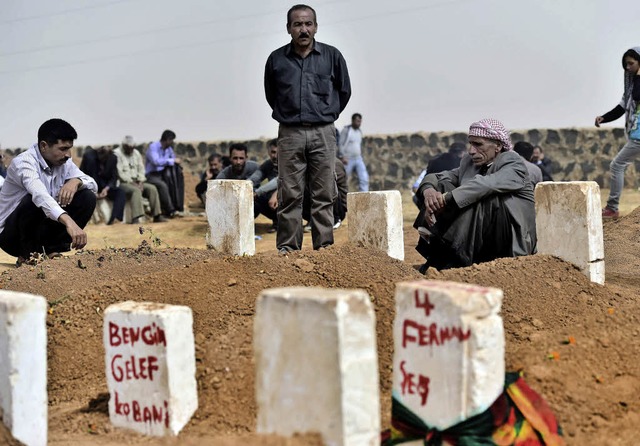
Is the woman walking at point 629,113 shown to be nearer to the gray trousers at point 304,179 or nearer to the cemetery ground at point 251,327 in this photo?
the cemetery ground at point 251,327

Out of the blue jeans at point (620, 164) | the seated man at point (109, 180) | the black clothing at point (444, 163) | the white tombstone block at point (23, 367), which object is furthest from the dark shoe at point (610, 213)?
the white tombstone block at point (23, 367)

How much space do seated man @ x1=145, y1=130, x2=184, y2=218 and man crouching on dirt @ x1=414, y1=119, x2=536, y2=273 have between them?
8646mm

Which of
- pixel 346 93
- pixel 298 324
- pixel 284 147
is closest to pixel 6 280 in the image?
pixel 284 147

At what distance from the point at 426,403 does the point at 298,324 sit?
0.66m

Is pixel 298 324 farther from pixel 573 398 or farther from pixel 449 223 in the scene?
pixel 449 223

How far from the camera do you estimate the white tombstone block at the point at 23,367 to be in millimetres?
3482

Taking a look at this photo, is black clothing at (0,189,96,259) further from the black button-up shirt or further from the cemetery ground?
the black button-up shirt

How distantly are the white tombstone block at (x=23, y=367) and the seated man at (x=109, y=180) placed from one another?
34.3 feet

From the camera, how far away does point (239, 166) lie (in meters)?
11.3

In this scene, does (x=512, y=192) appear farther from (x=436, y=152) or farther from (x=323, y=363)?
(x=436, y=152)

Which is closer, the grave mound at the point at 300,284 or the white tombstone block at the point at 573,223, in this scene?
the grave mound at the point at 300,284

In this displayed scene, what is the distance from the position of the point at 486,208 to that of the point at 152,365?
313cm

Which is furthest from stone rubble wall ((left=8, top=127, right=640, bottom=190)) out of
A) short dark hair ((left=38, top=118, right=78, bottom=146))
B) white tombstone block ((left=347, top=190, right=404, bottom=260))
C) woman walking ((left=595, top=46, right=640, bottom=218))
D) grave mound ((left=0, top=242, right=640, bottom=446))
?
grave mound ((left=0, top=242, right=640, bottom=446))

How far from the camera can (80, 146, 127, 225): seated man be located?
1385 cm
